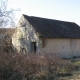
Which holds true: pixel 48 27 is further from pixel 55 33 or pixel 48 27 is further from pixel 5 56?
pixel 5 56

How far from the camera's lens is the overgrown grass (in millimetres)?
10335

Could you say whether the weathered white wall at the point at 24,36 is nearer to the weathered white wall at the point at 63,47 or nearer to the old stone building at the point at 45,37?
the old stone building at the point at 45,37

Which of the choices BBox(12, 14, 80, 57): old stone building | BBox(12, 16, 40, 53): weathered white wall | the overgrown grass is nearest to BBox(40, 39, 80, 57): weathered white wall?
BBox(12, 14, 80, 57): old stone building

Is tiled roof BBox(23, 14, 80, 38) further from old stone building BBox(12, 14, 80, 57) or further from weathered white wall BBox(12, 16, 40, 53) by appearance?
weathered white wall BBox(12, 16, 40, 53)

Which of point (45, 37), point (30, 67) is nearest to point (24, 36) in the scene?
point (45, 37)

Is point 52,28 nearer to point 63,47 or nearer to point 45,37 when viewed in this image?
point 63,47

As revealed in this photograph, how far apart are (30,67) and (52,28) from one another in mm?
17853

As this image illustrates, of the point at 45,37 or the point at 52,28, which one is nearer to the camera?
the point at 45,37

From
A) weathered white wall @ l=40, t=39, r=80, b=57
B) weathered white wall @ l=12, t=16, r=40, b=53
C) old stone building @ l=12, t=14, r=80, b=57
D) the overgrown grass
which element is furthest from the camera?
weathered white wall @ l=12, t=16, r=40, b=53

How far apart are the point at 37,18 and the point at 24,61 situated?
19.1m

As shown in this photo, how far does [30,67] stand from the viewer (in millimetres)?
11609

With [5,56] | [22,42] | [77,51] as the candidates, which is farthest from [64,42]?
[5,56]

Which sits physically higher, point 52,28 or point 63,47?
point 52,28

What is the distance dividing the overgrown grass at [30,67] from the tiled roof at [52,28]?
1252 cm
